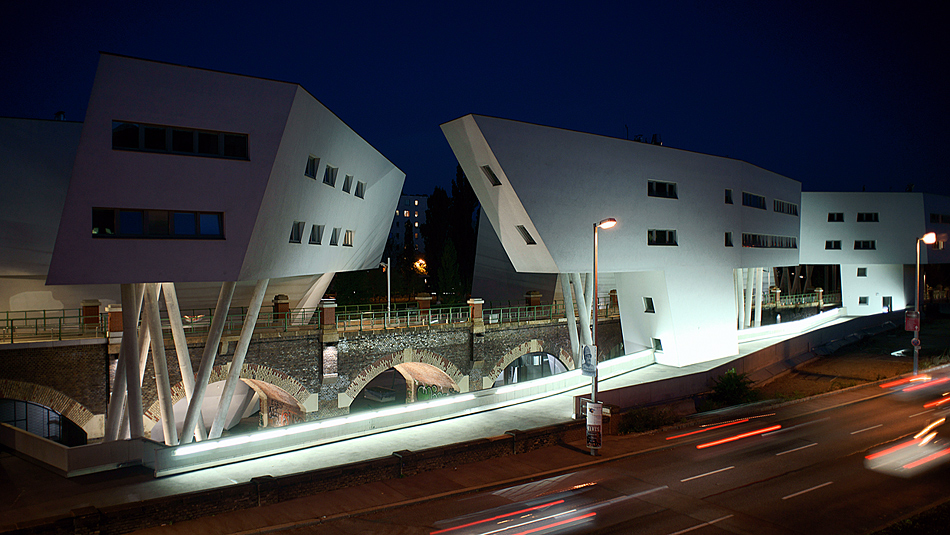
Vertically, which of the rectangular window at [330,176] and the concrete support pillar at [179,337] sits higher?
the rectangular window at [330,176]

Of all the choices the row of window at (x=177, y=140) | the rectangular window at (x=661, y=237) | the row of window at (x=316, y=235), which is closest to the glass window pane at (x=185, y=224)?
the row of window at (x=177, y=140)

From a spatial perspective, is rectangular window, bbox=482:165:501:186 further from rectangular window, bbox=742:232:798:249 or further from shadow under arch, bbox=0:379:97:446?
rectangular window, bbox=742:232:798:249

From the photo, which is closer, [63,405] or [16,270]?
[63,405]

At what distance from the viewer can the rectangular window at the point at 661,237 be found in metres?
29.9

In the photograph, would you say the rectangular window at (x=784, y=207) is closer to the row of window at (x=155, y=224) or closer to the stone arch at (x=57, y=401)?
the row of window at (x=155, y=224)

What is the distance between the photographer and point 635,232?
29.0 meters

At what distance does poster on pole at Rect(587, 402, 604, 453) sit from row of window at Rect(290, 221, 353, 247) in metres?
12.0

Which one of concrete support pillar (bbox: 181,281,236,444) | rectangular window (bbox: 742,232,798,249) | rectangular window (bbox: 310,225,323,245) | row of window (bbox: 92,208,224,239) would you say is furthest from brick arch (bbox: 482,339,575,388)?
row of window (bbox: 92,208,224,239)

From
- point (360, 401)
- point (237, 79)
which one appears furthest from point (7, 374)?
point (360, 401)

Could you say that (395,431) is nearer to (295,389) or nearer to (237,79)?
(295,389)

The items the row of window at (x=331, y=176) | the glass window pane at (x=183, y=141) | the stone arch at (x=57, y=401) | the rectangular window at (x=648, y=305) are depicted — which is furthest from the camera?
the rectangular window at (x=648, y=305)

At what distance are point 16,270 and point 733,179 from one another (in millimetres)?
35212

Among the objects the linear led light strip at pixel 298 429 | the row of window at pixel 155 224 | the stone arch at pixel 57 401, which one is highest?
the row of window at pixel 155 224

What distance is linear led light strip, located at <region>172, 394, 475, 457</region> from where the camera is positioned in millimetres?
17250
